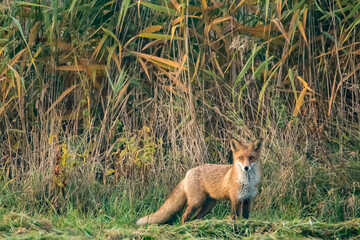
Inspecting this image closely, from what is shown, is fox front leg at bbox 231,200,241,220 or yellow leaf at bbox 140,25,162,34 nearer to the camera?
fox front leg at bbox 231,200,241,220

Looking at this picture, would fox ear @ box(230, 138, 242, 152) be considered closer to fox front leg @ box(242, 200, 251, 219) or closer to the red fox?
the red fox

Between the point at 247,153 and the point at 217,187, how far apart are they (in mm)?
364

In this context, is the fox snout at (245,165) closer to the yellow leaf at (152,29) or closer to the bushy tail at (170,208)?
the bushy tail at (170,208)

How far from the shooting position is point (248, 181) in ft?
16.7

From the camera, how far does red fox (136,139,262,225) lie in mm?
5102

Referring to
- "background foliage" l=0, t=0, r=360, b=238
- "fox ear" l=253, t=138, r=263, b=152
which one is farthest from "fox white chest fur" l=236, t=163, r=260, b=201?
"background foliage" l=0, t=0, r=360, b=238

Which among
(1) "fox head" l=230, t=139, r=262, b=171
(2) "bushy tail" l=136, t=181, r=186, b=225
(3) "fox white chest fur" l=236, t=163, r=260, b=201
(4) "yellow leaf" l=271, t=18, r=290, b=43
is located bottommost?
(2) "bushy tail" l=136, t=181, r=186, b=225

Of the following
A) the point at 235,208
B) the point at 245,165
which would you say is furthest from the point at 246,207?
the point at 245,165

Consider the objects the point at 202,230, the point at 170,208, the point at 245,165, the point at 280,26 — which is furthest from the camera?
the point at 280,26

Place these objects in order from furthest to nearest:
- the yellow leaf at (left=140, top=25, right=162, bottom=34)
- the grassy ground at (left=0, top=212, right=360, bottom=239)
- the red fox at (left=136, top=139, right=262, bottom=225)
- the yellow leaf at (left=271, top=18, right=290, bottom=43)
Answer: the yellow leaf at (left=140, top=25, right=162, bottom=34) < the yellow leaf at (left=271, top=18, right=290, bottom=43) < the red fox at (left=136, top=139, right=262, bottom=225) < the grassy ground at (left=0, top=212, right=360, bottom=239)

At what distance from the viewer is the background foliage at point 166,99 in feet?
18.7

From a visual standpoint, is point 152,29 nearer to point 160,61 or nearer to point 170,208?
point 160,61

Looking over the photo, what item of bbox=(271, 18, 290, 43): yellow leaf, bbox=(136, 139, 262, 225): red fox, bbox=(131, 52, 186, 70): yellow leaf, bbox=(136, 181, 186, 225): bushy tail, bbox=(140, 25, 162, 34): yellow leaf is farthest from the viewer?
bbox=(140, 25, 162, 34): yellow leaf

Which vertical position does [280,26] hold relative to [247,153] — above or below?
above
